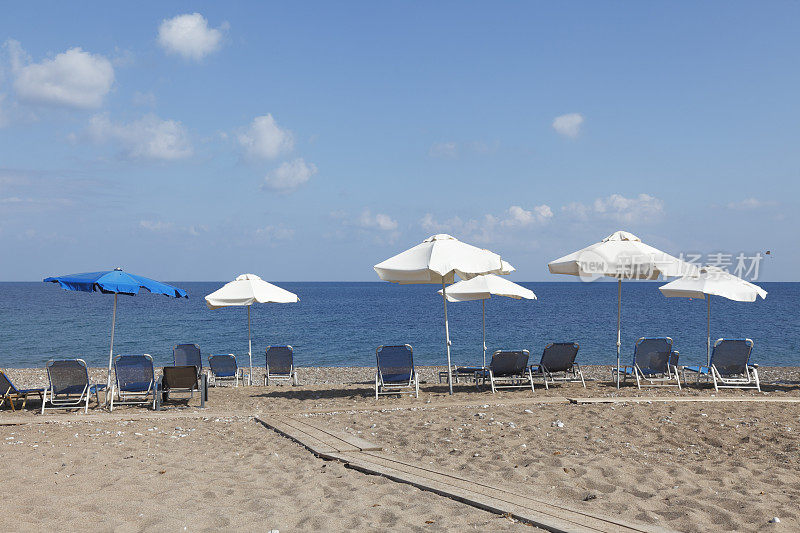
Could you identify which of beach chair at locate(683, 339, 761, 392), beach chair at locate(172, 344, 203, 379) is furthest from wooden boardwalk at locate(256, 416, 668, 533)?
beach chair at locate(683, 339, 761, 392)

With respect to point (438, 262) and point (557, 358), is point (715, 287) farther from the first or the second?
point (438, 262)

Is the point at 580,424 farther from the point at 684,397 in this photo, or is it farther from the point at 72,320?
the point at 72,320

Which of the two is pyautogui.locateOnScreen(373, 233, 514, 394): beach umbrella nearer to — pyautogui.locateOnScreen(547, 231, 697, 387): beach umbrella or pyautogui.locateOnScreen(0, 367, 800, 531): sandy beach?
pyautogui.locateOnScreen(547, 231, 697, 387): beach umbrella

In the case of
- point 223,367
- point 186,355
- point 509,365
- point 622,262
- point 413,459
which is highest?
point 622,262

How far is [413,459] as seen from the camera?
549 cm

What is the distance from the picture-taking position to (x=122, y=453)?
5.91m

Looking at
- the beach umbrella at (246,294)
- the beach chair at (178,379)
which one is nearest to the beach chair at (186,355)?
the beach umbrella at (246,294)

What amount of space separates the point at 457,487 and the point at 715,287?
8570 mm

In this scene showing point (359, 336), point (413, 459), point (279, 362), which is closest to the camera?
point (413, 459)

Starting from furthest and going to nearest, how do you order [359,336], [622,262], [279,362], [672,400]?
1. [359,336]
2. [279,362]
3. [622,262]
4. [672,400]

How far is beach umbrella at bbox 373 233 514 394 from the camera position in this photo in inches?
361

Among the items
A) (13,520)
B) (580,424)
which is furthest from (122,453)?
(580,424)

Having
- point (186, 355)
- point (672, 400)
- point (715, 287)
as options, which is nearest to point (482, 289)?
point (672, 400)

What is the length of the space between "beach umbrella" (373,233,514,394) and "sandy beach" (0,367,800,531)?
6.01 feet
